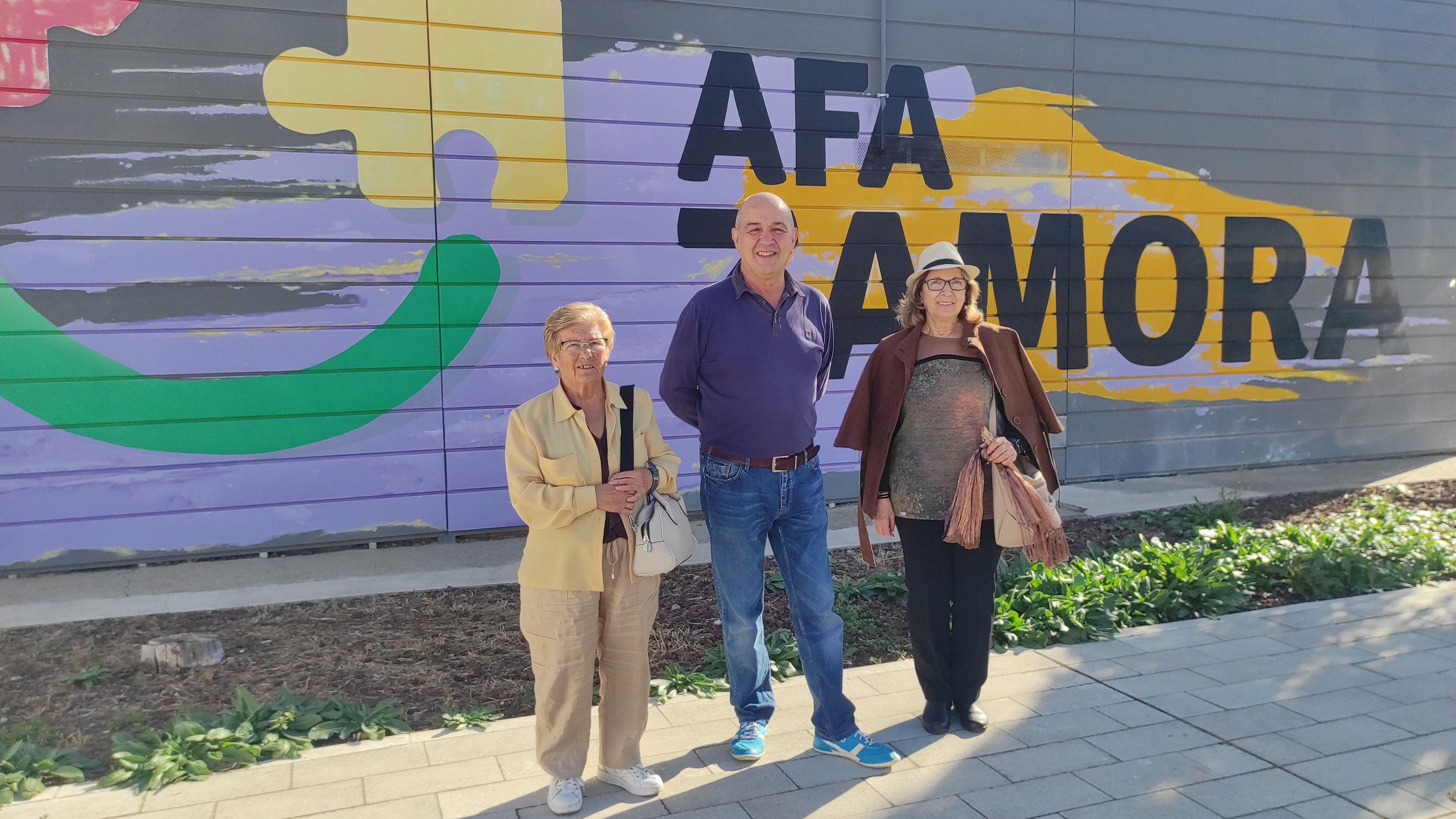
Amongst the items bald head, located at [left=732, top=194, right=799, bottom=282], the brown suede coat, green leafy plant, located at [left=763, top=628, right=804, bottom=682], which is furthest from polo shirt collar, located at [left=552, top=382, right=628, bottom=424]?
green leafy plant, located at [left=763, top=628, right=804, bottom=682]

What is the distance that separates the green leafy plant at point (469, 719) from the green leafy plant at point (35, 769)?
3.75 ft

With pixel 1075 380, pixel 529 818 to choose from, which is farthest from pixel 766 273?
pixel 1075 380

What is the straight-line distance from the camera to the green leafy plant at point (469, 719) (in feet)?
12.5

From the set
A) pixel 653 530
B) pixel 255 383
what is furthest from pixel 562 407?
pixel 255 383

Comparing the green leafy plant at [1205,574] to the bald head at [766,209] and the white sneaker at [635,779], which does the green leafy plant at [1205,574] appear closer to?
the white sneaker at [635,779]

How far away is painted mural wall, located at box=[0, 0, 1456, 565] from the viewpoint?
555 cm

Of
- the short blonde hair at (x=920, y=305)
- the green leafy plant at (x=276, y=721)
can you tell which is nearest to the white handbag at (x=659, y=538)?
the short blonde hair at (x=920, y=305)

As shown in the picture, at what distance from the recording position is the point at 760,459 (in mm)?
3416

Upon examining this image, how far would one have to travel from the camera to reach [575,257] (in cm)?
644

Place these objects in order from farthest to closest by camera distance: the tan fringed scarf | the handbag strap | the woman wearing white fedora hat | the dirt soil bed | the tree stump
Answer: the tree stump
the dirt soil bed
the woman wearing white fedora hat
the tan fringed scarf
the handbag strap

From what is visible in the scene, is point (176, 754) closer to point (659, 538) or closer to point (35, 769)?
point (35, 769)

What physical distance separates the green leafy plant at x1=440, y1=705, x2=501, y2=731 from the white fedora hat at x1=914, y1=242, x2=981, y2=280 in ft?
7.53

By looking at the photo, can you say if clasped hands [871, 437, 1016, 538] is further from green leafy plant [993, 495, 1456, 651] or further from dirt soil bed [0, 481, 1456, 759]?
green leafy plant [993, 495, 1456, 651]

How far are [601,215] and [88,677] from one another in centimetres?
375
